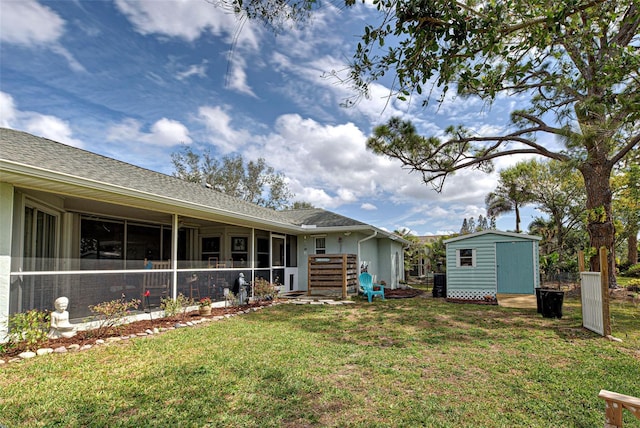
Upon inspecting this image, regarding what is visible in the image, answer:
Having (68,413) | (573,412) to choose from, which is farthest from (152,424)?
(573,412)

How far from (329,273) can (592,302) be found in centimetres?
747

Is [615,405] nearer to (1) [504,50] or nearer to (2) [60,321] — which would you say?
(1) [504,50]

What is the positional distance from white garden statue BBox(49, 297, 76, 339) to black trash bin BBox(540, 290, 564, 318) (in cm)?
1019

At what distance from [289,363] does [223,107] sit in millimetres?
13759

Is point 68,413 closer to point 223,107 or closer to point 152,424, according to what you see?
point 152,424

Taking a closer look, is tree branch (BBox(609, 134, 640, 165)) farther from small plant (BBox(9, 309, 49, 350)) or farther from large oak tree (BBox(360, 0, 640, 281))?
small plant (BBox(9, 309, 49, 350))

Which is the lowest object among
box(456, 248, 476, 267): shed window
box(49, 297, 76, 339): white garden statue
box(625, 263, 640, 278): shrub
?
box(625, 263, 640, 278): shrub

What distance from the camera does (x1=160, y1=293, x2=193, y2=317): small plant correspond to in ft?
25.0

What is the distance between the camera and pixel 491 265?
1216 cm

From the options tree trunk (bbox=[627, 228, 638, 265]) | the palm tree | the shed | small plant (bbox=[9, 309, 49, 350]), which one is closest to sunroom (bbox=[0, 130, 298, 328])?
small plant (bbox=[9, 309, 49, 350])

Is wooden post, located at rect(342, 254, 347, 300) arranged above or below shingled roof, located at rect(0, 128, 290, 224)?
below

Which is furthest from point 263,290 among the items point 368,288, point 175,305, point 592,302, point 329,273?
point 592,302

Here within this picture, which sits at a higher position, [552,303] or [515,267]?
[515,267]

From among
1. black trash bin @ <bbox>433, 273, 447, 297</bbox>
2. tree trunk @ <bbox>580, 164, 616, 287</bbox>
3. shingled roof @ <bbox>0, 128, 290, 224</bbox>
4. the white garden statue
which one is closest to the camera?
shingled roof @ <bbox>0, 128, 290, 224</bbox>
